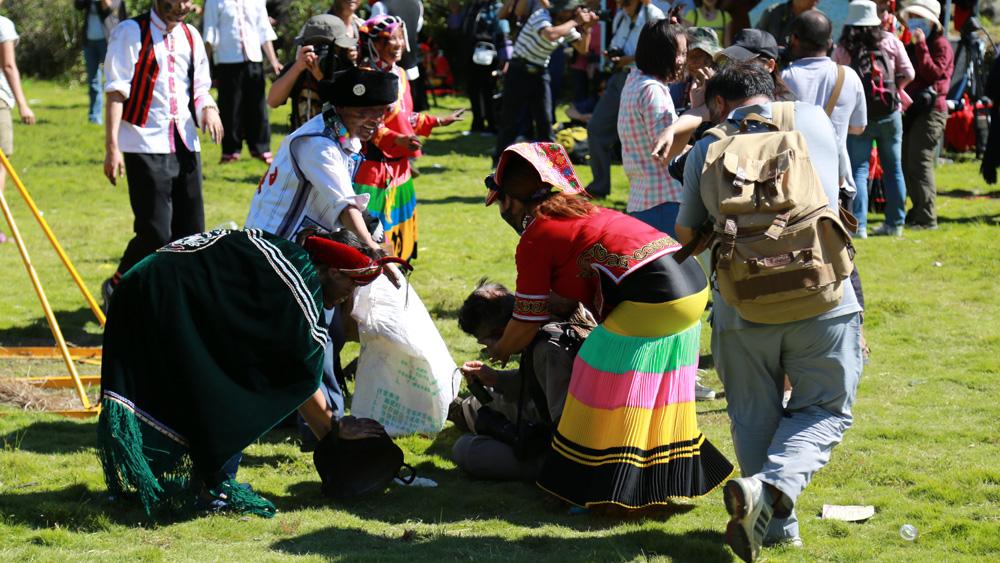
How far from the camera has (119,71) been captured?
7305mm

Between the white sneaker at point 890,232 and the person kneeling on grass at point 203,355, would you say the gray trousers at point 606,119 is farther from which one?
the person kneeling on grass at point 203,355

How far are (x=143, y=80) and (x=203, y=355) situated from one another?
11.1 ft

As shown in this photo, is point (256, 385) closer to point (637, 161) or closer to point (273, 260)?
point (273, 260)

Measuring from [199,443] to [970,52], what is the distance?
38.4 feet

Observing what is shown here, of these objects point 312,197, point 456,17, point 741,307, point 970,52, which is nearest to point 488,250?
point 312,197

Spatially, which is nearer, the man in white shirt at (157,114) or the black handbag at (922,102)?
the man in white shirt at (157,114)

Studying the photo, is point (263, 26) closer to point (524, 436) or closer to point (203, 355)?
point (524, 436)

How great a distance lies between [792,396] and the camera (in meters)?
4.46

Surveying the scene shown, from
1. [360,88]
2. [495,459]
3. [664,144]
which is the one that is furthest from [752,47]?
[495,459]

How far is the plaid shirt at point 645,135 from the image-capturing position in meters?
6.64

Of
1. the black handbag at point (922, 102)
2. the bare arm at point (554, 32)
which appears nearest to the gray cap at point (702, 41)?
the black handbag at point (922, 102)

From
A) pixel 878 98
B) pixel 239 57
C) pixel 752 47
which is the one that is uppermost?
pixel 752 47

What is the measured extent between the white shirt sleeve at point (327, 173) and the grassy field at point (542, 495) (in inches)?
47.4

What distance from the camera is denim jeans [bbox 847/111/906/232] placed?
393 inches
